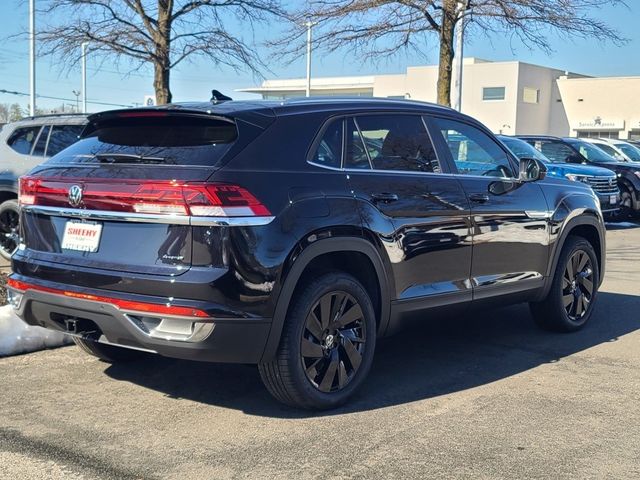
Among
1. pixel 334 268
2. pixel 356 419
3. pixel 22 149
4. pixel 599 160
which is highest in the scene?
pixel 599 160

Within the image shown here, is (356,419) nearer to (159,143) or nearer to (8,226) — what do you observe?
(159,143)

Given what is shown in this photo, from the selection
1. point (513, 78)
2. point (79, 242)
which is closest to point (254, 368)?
point (79, 242)

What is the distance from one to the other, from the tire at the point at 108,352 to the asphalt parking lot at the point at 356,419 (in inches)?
3.1

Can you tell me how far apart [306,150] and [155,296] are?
1.22 meters

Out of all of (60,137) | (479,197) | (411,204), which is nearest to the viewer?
(411,204)

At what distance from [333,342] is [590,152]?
14.2 m

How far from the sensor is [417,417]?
4512 mm

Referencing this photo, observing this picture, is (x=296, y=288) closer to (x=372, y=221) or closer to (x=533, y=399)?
(x=372, y=221)

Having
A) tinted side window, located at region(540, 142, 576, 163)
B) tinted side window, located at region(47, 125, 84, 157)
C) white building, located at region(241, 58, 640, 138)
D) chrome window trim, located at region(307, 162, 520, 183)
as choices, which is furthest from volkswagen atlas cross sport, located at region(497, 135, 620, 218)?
white building, located at region(241, 58, 640, 138)

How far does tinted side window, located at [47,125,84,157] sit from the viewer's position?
967cm

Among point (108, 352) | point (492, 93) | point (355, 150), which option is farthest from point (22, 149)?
point (492, 93)

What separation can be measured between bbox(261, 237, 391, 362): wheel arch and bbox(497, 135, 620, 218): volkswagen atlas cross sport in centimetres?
1079

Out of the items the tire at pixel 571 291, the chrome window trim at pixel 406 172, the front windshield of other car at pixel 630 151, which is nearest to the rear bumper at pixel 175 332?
the chrome window trim at pixel 406 172

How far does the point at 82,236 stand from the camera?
4273 mm
